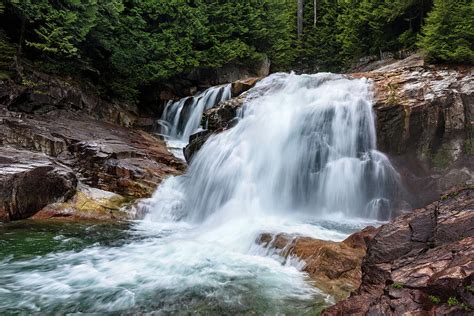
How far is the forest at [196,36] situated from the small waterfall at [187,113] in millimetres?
1824

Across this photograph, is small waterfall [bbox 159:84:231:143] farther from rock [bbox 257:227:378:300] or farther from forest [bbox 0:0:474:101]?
rock [bbox 257:227:378:300]

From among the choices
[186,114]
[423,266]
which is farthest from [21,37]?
[423,266]

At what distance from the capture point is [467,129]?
9.38 meters

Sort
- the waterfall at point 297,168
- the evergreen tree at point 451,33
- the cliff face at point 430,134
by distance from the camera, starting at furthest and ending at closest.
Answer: the evergreen tree at point 451,33 → the waterfall at point 297,168 → the cliff face at point 430,134

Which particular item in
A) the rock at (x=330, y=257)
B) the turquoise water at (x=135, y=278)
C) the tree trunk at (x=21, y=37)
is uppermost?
the tree trunk at (x=21, y=37)

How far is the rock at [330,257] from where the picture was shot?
506cm

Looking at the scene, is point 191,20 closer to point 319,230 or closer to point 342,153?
point 342,153

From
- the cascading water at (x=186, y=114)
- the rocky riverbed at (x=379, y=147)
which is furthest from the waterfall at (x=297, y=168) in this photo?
the cascading water at (x=186, y=114)

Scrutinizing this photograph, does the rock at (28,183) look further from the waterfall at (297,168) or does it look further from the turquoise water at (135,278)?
the waterfall at (297,168)

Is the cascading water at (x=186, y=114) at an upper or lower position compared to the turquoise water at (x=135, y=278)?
upper

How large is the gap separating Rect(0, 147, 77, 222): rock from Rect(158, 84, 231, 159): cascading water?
699 cm

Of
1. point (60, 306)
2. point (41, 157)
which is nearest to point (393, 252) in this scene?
point (60, 306)

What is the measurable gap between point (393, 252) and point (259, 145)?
279 inches

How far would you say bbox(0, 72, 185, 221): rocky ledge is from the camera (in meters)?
8.77
